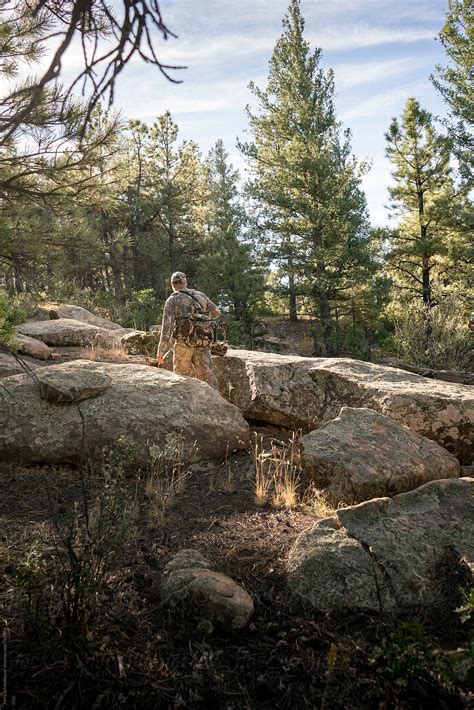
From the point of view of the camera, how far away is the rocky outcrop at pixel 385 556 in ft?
8.24

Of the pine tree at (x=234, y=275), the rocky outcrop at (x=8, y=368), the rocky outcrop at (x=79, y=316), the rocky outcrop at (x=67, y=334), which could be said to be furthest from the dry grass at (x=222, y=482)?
the pine tree at (x=234, y=275)

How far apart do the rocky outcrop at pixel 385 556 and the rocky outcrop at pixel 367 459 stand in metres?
0.64

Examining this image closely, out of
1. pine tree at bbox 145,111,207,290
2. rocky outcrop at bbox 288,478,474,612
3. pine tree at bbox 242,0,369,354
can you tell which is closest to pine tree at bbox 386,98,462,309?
pine tree at bbox 242,0,369,354

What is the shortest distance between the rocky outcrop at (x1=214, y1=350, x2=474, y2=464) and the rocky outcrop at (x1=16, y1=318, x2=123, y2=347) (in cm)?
534

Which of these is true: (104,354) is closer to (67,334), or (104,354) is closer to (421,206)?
(67,334)

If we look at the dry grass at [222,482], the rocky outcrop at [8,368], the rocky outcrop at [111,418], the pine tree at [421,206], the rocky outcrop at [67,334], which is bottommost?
the dry grass at [222,482]

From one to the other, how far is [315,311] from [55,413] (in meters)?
14.8

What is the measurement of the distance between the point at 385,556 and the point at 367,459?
1.29 meters

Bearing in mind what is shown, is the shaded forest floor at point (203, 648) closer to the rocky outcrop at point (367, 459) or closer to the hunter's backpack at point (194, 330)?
the rocky outcrop at point (367, 459)

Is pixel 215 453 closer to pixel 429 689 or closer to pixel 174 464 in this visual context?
pixel 174 464

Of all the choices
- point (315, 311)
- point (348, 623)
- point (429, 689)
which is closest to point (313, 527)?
point (348, 623)

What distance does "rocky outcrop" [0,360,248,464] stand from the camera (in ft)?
15.5

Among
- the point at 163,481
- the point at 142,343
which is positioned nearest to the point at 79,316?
the point at 142,343

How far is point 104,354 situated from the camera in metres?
10.1
